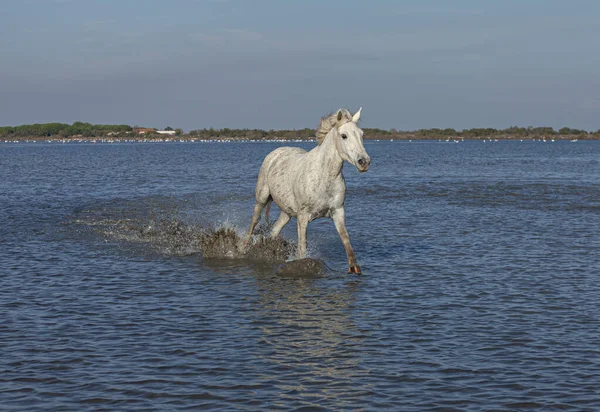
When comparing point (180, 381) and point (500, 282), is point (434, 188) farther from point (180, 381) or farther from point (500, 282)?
point (180, 381)

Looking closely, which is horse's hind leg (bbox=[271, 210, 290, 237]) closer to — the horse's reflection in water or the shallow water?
the shallow water

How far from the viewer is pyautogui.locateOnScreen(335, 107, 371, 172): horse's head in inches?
490

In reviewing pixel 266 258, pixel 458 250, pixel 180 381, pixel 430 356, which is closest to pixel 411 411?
pixel 430 356

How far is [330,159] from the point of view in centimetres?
1348

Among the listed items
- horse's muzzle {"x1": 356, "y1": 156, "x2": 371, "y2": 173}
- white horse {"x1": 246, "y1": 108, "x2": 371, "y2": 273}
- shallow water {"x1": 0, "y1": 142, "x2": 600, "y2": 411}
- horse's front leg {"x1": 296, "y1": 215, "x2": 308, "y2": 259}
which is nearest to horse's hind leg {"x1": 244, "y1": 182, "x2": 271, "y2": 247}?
shallow water {"x1": 0, "y1": 142, "x2": 600, "y2": 411}

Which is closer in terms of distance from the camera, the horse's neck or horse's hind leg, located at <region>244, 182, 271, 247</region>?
the horse's neck

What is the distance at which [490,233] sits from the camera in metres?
20.0

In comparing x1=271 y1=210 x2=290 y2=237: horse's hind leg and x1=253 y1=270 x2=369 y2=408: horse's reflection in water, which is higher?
x1=271 y1=210 x2=290 y2=237: horse's hind leg

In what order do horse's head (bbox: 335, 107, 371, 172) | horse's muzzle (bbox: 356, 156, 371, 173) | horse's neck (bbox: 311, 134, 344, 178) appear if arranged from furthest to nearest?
horse's neck (bbox: 311, 134, 344, 178) → horse's head (bbox: 335, 107, 371, 172) → horse's muzzle (bbox: 356, 156, 371, 173)

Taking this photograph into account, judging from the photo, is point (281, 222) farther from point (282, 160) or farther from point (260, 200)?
point (282, 160)

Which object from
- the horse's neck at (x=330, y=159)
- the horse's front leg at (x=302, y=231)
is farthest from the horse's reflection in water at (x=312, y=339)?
the horse's neck at (x=330, y=159)

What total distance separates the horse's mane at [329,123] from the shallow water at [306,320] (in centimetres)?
255

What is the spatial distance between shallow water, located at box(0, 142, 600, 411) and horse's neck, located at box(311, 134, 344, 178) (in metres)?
1.90

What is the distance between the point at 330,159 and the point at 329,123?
31.3 inches
